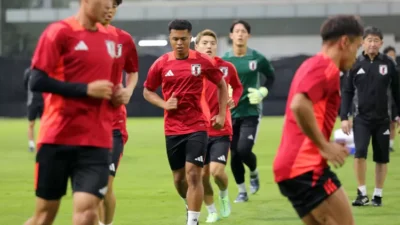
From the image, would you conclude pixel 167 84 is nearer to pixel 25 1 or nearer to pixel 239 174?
pixel 239 174

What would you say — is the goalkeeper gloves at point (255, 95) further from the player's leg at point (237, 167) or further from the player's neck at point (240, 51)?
the player's neck at point (240, 51)

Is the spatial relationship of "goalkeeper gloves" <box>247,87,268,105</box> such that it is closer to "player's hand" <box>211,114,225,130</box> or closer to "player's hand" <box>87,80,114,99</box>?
"player's hand" <box>211,114,225,130</box>

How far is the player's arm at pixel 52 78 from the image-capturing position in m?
6.51

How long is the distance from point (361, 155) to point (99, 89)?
20.1 ft

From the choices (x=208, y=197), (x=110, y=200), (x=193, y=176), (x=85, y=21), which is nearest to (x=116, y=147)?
(x=110, y=200)

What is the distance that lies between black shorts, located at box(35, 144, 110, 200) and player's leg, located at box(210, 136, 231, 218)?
4.43 metres

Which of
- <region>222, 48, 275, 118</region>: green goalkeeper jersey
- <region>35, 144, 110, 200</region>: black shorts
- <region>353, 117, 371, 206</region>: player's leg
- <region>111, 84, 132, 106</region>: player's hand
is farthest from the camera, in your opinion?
<region>222, 48, 275, 118</region>: green goalkeeper jersey

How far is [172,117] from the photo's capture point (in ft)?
32.5

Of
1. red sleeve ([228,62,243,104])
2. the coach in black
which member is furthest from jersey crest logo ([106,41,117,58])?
the coach in black

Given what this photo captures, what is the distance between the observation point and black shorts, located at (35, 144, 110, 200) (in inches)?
262

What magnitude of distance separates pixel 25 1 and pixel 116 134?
173 feet

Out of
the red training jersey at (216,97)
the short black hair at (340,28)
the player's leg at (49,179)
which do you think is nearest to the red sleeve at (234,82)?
the red training jersey at (216,97)

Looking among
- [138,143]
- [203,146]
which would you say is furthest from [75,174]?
[138,143]

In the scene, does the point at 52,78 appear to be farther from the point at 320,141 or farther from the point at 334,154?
the point at 334,154
